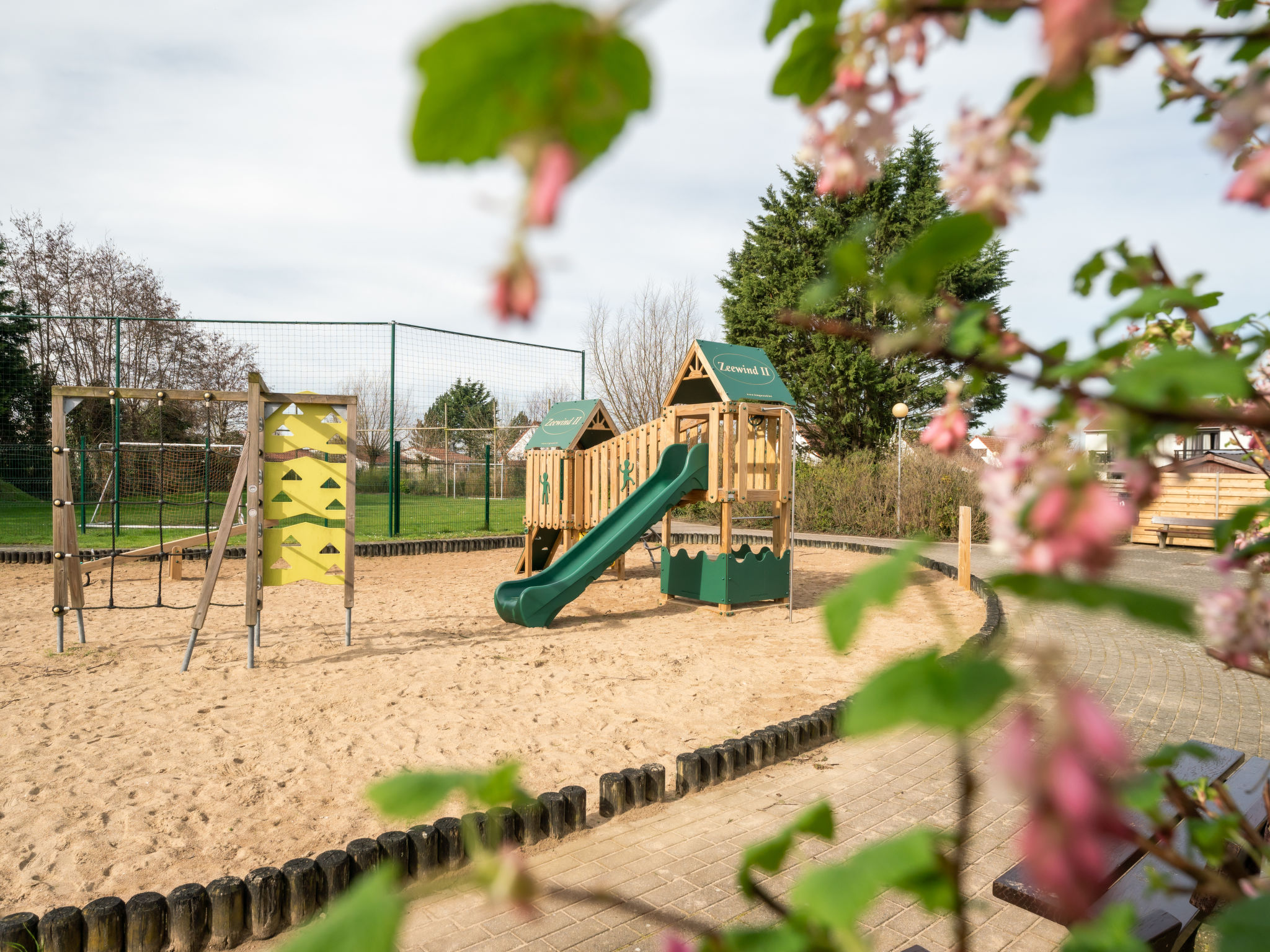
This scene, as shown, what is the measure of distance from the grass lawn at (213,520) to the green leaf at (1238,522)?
11426 millimetres

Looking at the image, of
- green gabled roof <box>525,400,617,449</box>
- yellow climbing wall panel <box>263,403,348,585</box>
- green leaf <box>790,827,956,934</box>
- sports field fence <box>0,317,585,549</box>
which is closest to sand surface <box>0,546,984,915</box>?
green leaf <box>790,827,956,934</box>

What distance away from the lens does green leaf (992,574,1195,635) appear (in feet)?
1.16

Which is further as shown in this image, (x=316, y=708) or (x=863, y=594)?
(x=316, y=708)

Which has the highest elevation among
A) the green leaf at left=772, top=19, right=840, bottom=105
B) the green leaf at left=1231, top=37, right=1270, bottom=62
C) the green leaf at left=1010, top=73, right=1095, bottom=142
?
the green leaf at left=1231, top=37, right=1270, bottom=62

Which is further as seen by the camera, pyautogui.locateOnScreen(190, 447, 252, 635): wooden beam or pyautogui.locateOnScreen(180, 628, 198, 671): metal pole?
pyautogui.locateOnScreen(190, 447, 252, 635): wooden beam

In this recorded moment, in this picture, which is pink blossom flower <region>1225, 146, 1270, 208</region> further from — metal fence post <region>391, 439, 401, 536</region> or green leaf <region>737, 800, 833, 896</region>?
metal fence post <region>391, 439, 401, 536</region>

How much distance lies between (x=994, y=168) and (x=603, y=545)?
7.46m

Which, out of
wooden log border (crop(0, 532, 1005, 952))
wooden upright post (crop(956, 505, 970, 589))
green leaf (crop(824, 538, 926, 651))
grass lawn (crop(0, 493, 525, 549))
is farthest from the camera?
grass lawn (crop(0, 493, 525, 549))

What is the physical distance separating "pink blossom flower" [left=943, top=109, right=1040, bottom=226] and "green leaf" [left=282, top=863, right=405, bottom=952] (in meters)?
0.59

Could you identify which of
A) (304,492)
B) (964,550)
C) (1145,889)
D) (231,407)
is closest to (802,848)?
(1145,889)

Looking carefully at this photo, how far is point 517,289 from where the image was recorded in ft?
1.09

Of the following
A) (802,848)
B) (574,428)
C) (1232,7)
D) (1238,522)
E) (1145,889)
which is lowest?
(802,848)

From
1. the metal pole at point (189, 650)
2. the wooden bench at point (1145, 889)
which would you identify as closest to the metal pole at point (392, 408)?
the metal pole at point (189, 650)

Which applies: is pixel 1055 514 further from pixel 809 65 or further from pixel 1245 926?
pixel 809 65
